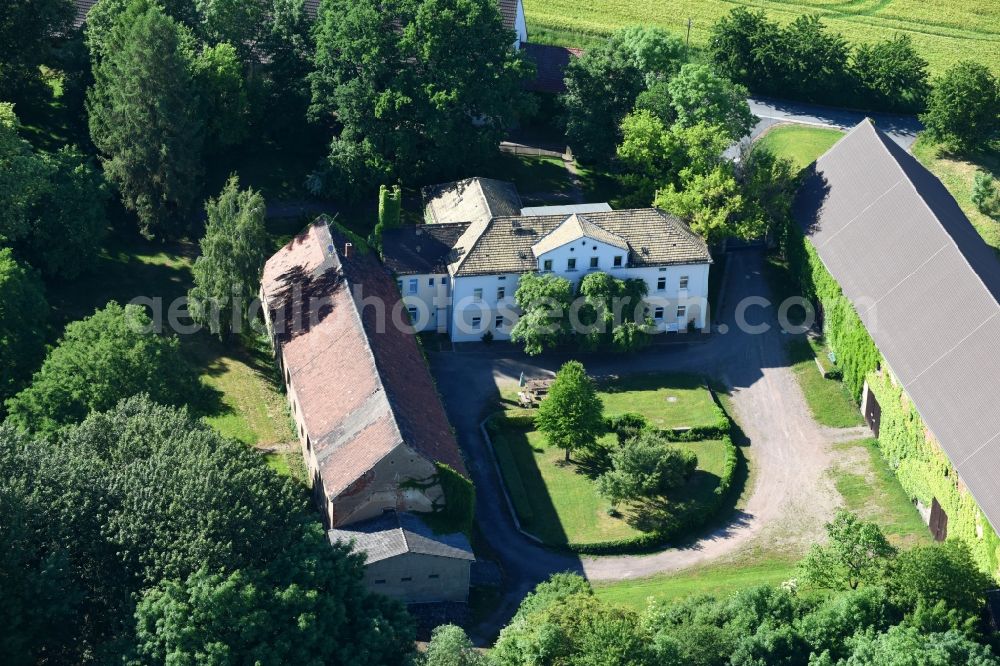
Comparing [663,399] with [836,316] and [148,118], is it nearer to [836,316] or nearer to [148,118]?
[836,316]

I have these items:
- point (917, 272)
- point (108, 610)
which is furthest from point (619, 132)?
point (108, 610)

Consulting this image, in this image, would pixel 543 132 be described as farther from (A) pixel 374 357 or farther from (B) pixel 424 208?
(A) pixel 374 357

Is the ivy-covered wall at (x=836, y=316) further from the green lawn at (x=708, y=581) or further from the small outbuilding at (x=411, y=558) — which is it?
the small outbuilding at (x=411, y=558)

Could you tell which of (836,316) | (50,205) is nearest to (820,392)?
(836,316)

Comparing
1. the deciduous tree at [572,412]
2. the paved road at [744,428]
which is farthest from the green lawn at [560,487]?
the deciduous tree at [572,412]

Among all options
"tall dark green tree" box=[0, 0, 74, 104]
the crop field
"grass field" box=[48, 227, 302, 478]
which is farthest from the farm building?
the crop field
